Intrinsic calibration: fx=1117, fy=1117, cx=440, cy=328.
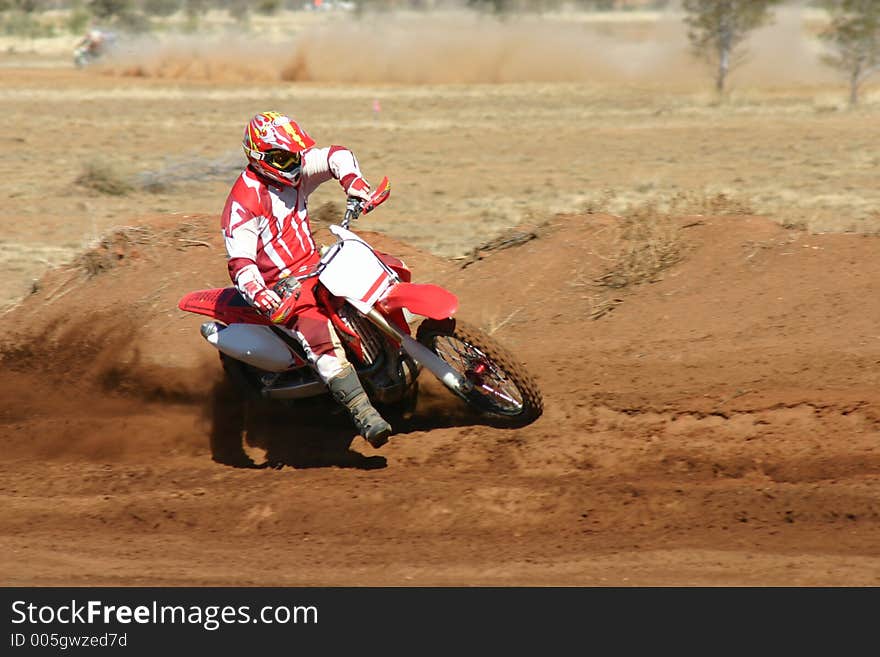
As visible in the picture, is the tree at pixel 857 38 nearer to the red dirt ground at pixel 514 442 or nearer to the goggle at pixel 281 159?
the red dirt ground at pixel 514 442

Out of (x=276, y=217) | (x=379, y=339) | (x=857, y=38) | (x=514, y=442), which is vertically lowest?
(x=514, y=442)

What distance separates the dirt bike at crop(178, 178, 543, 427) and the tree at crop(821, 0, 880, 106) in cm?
2564

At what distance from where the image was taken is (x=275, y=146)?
23.7 feet

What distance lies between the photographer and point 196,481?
7910 mm

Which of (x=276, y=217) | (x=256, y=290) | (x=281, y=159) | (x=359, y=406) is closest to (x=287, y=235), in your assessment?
(x=276, y=217)

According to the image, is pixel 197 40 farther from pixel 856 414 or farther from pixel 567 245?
pixel 856 414

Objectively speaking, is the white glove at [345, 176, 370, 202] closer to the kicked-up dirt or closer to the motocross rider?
the motocross rider

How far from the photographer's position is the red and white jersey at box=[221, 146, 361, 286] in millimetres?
7340

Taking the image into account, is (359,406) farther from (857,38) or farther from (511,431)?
(857,38)

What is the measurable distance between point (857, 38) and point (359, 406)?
26882mm

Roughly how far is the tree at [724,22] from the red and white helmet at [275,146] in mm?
30300

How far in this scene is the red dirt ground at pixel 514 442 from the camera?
628cm

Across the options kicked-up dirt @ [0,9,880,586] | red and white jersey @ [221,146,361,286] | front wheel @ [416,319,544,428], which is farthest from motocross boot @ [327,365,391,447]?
red and white jersey @ [221,146,361,286]

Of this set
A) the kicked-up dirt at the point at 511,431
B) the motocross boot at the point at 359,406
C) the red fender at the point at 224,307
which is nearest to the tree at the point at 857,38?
the kicked-up dirt at the point at 511,431
